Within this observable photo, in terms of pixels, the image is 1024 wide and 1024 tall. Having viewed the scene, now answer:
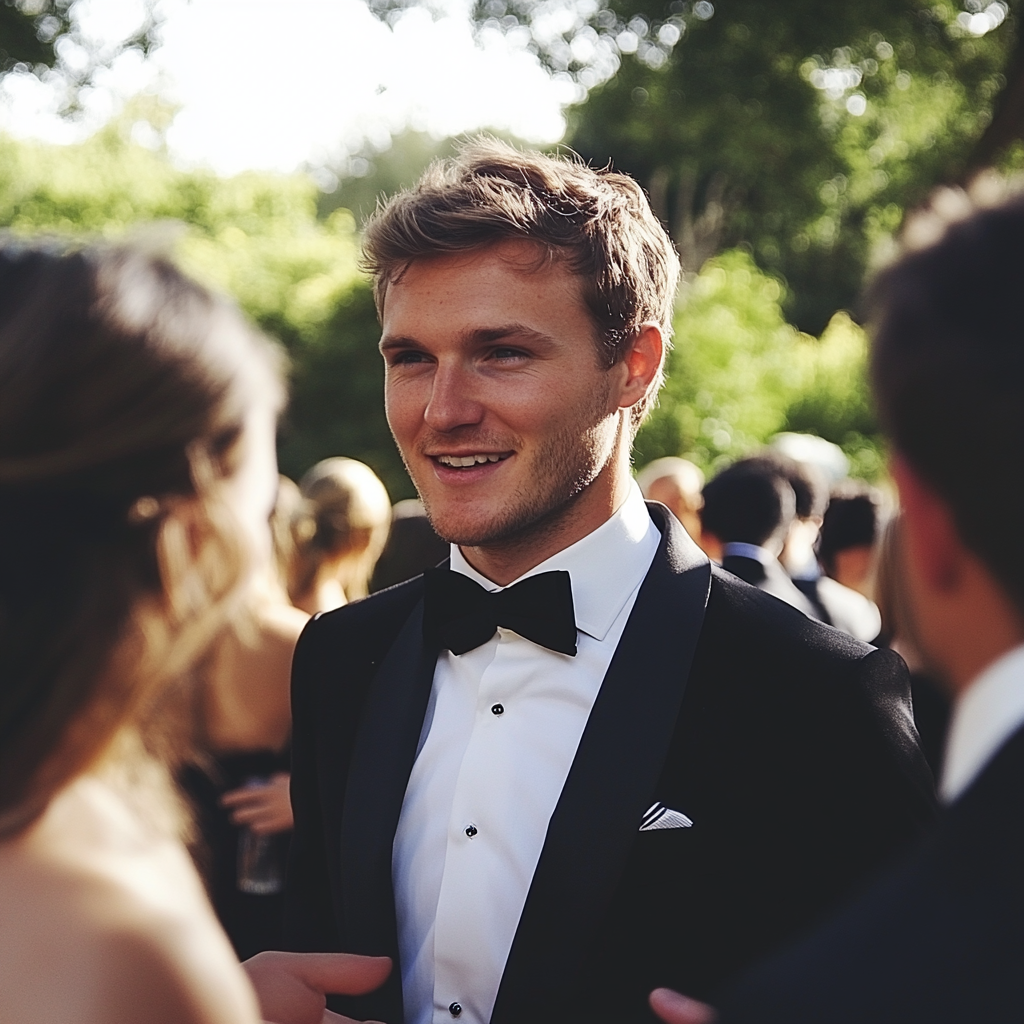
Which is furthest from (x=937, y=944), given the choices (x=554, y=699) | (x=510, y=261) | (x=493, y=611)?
(x=510, y=261)

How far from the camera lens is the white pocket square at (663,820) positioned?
2068 mm

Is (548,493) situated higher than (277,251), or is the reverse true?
(277,251)

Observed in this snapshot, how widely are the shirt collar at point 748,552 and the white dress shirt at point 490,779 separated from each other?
2.98 m

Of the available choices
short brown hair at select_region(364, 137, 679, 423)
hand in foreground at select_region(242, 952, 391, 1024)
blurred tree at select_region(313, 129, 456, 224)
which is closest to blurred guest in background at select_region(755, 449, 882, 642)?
short brown hair at select_region(364, 137, 679, 423)

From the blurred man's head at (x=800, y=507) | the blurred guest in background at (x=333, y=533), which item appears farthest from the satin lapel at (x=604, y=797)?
the blurred man's head at (x=800, y=507)

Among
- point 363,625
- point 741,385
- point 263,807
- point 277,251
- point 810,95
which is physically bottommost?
point 263,807

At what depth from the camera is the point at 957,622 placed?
1.11 metres

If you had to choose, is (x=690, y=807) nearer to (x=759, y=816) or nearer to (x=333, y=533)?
(x=759, y=816)

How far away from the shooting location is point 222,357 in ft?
4.68

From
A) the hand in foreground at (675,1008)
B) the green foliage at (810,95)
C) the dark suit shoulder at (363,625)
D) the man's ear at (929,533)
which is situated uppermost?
the green foliage at (810,95)

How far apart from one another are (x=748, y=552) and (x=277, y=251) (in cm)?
1321

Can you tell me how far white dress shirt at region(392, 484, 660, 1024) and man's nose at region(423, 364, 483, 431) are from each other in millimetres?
356

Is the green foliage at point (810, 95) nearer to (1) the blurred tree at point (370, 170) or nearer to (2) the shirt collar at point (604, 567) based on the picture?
(2) the shirt collar at point (604, 567)

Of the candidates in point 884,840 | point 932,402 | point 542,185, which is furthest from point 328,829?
point 932,402
